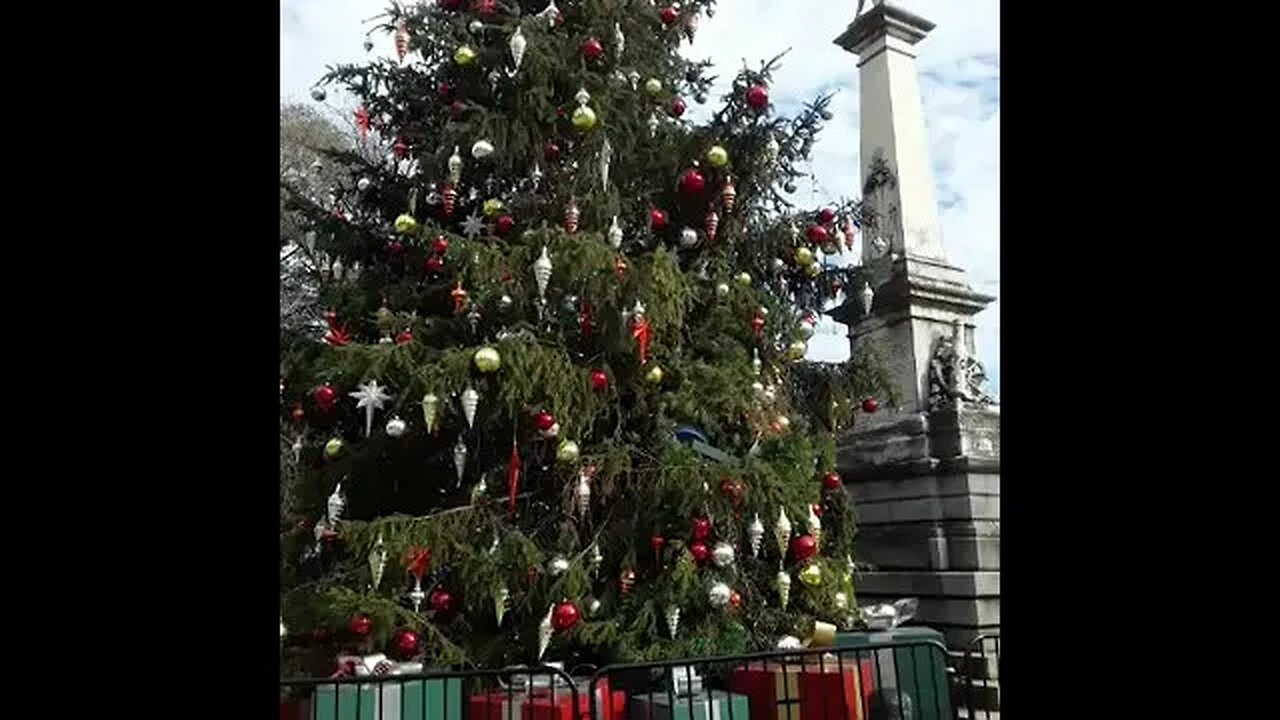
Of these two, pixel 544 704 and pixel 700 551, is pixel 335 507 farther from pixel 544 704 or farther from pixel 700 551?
pixel 700 551

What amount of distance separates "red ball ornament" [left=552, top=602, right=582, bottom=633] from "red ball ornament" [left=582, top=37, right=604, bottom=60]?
3516mm

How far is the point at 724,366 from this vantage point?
6602mm

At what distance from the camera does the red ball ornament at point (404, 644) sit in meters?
5.51

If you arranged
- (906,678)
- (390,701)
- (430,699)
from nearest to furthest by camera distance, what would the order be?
(390,701)
(430,699)
(906,678)

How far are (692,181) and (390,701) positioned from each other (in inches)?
143

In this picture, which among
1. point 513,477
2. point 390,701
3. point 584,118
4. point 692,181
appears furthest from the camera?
point 692,181

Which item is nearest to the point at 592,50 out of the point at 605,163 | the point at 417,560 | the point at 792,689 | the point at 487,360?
the point at 605,163

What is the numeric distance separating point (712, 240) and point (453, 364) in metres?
2.12

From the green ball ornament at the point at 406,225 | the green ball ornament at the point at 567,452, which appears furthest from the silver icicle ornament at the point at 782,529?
the green ball ornament at the point at 406,225

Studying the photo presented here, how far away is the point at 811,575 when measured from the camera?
6.20 m
